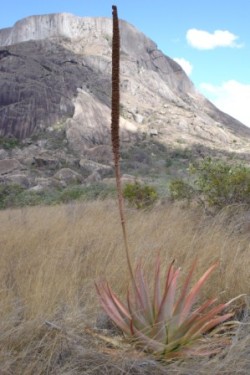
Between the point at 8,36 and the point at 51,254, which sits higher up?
the point at 8,36

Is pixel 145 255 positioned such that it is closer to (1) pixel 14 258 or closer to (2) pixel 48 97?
(1) pixel 14 258

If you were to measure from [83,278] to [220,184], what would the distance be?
399 cm

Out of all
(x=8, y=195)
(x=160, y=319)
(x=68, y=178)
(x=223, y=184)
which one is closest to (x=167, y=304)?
(x=160, y=319)

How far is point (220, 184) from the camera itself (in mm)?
6891

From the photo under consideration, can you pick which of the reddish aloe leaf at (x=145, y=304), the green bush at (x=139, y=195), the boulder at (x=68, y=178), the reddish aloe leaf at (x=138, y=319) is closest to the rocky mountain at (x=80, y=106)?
the boulder at (x=68, y=178)

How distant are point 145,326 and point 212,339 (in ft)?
1.22

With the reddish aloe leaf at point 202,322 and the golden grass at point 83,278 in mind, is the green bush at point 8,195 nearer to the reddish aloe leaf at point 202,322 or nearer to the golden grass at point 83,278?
the golden grass at point 83,278

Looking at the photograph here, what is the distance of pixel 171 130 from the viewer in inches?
2146

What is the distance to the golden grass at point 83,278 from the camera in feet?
7.00

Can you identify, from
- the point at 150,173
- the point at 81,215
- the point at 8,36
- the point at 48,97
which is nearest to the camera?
the point at 81,215

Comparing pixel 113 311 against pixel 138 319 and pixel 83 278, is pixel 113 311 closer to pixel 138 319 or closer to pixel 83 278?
pixel 138 319

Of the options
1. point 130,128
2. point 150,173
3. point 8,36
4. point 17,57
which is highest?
point 8,36

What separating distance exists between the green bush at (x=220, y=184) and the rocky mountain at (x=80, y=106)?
85.7 feet

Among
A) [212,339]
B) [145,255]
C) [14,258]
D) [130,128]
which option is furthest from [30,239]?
[130,128]
